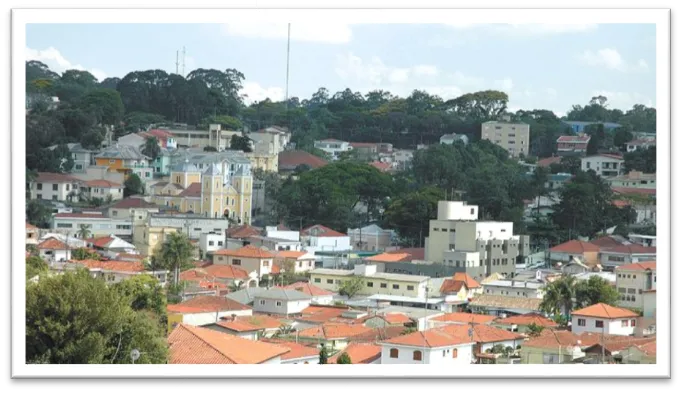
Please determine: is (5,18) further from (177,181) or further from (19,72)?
(177,181)

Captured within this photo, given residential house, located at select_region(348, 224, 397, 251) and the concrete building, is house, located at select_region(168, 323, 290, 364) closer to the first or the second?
residential house, located at select_region(348, 224, 397, 251)

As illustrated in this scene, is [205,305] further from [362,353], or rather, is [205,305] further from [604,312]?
[604,312]

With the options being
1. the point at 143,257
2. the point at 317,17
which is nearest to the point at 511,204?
the point at 143,257

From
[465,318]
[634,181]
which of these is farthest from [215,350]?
[634,181]

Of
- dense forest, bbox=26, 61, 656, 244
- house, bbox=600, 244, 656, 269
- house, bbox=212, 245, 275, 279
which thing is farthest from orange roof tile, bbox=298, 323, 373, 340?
dense forest, bbox=26, 61, 656, 244

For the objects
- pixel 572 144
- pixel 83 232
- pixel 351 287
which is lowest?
pixel 351 287

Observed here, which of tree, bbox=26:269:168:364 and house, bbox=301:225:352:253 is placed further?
house, bbox=301:225:352:253

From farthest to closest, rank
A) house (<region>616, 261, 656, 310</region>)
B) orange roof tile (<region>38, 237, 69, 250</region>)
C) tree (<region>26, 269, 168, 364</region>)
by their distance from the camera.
A: orange roof tile (<region>38, 237, 69, 250</region>), house (<region>616, 261, 656, 310</region>), tree (<region>26, 269, 168, 364</region>)
